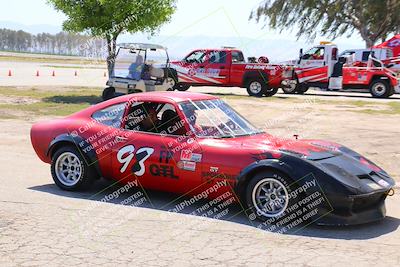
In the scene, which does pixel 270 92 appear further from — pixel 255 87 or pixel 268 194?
pixel 268 194

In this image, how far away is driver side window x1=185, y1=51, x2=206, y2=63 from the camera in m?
24.8

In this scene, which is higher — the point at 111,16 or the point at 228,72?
the point at 111,16

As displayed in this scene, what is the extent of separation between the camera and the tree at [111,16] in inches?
851

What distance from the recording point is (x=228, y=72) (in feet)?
80.2

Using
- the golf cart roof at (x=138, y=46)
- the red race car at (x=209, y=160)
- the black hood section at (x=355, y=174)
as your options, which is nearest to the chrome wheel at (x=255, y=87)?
the golf cart roof at (x=138, y=46)

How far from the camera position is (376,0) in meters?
44.1

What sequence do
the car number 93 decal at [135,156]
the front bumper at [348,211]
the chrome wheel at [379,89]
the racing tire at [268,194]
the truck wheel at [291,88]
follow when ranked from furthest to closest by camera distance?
the truck wheel at [291,88] → the chrome wheel at [379,89] → the car number 93 decal at [135,156] → the racing tire at [268,194] → the front bumper at [348,211]

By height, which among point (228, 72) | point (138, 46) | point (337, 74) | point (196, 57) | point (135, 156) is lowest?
point (135, 156)

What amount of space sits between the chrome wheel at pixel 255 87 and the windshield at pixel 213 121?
17012mm

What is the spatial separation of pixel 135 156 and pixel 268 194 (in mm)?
1749

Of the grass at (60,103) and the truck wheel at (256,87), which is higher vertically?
the truck wheel at (256,87)

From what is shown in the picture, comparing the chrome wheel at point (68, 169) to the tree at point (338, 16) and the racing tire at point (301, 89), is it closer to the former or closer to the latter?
the racing tire at point (301, 89)

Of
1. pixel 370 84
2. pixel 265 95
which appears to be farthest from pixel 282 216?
pixel 370 84

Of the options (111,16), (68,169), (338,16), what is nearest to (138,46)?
(111,16)
